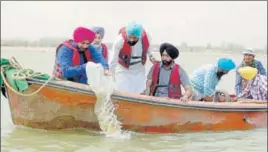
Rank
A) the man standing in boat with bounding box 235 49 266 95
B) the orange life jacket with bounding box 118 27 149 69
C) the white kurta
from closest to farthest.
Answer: the orange life jacket with bounding box 118 27 149 69, the white kurta, the man standing in boat with bounding box 235 49 266 95

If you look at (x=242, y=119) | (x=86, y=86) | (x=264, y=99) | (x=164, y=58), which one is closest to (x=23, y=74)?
(x=86, y=86)

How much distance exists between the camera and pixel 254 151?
745 cm

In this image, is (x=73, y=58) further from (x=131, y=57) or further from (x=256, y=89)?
(x=256, y=89)

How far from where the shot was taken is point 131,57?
8.38m

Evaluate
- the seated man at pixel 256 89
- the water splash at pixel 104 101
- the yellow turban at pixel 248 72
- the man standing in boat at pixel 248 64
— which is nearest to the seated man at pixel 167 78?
the water splash at pixel 104 101

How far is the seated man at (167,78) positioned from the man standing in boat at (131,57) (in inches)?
9.3

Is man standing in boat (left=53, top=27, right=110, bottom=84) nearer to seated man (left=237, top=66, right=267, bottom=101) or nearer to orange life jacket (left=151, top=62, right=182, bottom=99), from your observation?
orange life jacket (left=151, top=62, right=182, bottom=99)

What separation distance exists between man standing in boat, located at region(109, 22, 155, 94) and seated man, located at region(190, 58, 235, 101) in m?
0.82

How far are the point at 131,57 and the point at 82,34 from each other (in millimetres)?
1226

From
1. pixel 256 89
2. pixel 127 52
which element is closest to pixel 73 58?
pixel 127 52

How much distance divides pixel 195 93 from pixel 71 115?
2.16 metres

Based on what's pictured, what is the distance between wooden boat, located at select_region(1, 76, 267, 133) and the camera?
7414 millimetres

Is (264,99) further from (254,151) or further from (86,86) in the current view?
(86,86)

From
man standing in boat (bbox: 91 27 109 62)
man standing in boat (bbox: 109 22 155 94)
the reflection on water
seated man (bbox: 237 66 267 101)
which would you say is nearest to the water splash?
the reflection on water
